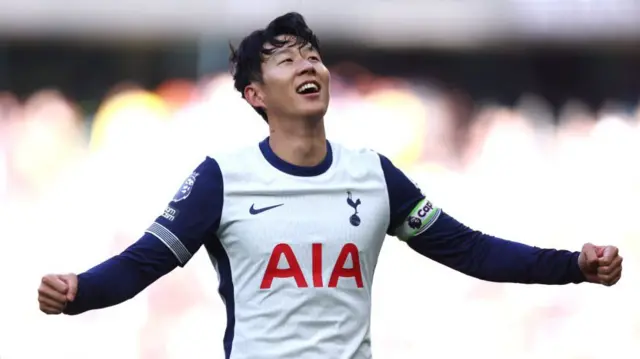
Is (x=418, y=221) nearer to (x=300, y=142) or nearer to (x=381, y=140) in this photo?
(x=300, y=142)

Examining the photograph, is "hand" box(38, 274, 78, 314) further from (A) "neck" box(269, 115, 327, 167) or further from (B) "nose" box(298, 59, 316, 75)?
(B) "nose" box(298, 59, 316, 75)

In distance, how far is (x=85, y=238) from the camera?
8.89 m

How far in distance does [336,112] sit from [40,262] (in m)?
2.21


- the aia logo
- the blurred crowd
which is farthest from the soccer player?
the blurred crowd

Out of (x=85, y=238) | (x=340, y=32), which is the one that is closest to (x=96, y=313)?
(x=85, y=238)

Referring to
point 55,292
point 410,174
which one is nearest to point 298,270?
point 55,292

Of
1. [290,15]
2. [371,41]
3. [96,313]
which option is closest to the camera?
[290,15]

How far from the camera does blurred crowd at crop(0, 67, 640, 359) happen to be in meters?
8.71

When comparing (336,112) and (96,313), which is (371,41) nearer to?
(336,112)

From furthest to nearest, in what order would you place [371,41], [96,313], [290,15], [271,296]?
[371,41], [96,313], [290,15], [271,296]

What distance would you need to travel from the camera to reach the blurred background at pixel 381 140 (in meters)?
8.78

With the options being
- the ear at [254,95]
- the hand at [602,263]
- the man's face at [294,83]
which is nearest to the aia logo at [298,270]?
the man's face at [294,83]

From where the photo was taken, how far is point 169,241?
3713 millimetres

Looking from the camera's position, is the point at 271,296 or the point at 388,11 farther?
the point at 388,11
